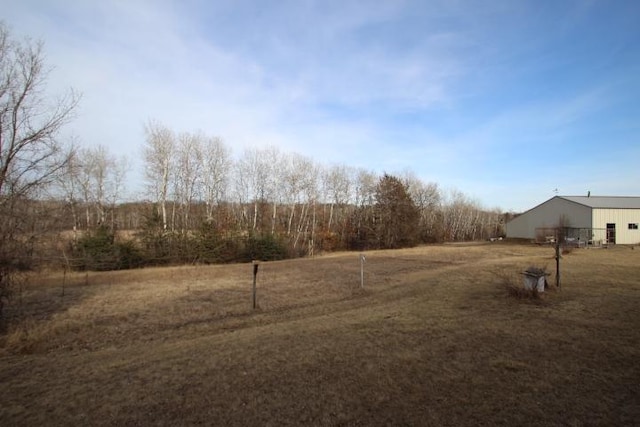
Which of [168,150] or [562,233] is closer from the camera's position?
[168,150]

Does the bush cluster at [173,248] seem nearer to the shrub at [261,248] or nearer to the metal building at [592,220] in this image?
the shrub at [261,248]

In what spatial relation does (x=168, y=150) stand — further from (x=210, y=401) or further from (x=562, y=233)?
(x=562, y=233)

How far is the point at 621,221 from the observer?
41.2 m

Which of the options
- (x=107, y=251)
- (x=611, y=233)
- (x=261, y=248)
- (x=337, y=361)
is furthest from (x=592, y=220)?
(x=107, y=251)

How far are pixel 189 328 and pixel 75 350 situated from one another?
249 cm

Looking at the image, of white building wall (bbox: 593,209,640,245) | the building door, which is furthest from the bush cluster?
the building door

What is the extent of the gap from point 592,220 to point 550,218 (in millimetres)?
6855

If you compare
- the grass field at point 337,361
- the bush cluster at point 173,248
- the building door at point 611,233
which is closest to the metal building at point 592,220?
the building door at point 611,233

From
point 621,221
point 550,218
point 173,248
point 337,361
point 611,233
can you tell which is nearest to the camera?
point 337,361

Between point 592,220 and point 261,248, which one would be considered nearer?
point 261,248

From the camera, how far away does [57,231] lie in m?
10.1

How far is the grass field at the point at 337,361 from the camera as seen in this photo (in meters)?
4.50

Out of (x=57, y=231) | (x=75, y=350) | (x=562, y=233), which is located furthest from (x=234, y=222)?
(x=562, y=233)

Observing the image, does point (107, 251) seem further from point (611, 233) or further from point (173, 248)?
point (611, 233)
